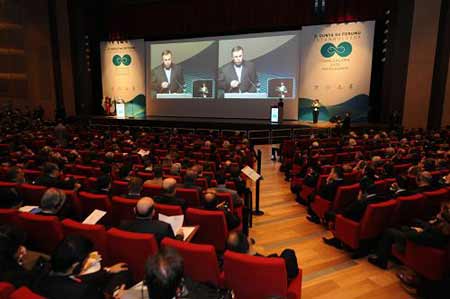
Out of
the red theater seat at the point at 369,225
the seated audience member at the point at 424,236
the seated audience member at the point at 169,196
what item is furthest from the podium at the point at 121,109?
the seated audience member at the point at 424,236

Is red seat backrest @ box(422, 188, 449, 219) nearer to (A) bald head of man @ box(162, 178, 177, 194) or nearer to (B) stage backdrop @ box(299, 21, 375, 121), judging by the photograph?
(A) bald head of man @ box(162, 178, 177, 194)

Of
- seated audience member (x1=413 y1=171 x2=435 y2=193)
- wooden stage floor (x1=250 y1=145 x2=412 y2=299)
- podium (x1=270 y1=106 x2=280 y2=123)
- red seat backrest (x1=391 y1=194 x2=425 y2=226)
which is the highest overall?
podium (x1=270 y1=106 x2=280 y2=123)

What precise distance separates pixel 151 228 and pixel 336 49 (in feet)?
50.6

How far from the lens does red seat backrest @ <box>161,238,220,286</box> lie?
247 cm

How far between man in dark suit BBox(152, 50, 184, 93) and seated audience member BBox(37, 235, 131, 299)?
17688 millimetres

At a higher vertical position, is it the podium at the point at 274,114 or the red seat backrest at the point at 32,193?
the podium at the point at 274,114

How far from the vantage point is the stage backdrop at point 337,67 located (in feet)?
50.5

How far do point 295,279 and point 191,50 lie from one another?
58.0 ft

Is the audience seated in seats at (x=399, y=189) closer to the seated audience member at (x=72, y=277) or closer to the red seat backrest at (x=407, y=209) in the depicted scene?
the red seat backrest at (x=407, y=209)

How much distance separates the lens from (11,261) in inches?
93.7

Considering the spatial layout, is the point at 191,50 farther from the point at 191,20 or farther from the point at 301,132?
the point at 301,132

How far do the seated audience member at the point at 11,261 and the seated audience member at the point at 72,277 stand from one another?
0.23 metres

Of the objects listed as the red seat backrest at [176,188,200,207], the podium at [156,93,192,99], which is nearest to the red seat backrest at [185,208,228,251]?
the red seat backrest at [176,188,200,207]

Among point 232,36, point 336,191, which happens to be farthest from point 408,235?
point 232,36
